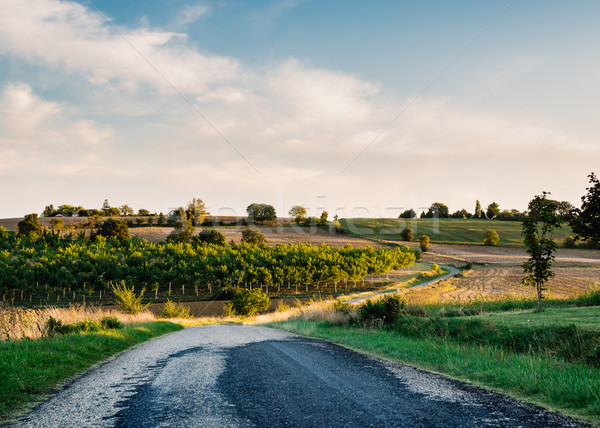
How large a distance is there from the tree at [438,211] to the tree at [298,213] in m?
66.2

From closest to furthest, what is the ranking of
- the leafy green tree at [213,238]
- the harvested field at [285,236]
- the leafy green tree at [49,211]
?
1. the leafy green tree at [213,238]
2. the harvested field at [285,236]
3. the leafy green tree at [49,211]

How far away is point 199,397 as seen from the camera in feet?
18.9

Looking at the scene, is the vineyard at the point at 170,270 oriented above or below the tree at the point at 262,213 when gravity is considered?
below

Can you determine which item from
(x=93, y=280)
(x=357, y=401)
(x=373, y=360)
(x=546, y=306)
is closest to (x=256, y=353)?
(x=373, y=360)

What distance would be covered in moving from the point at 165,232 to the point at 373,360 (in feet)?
352

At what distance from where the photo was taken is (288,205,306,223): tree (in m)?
151

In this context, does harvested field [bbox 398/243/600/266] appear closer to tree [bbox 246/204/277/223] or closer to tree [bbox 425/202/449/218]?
tree [bbox 246/204/277/223]

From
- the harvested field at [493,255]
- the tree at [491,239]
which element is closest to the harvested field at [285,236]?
the harvested field at [493,255]

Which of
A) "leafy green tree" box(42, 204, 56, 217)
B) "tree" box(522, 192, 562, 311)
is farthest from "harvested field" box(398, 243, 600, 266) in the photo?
"leafy green tree" box(42, 204, 56, 217)

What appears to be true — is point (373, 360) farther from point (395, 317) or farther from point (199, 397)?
point (395, 317)

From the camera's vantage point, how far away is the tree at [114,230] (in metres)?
94.9

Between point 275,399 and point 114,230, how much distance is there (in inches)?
3961

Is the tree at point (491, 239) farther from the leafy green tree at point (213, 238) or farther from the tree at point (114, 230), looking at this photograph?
the tree at point (114, 230)

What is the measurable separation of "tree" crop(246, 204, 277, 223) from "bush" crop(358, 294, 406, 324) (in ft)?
409
